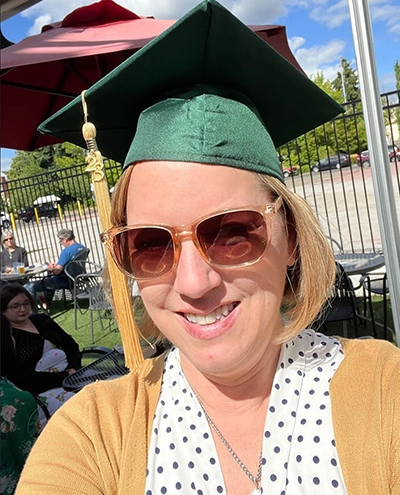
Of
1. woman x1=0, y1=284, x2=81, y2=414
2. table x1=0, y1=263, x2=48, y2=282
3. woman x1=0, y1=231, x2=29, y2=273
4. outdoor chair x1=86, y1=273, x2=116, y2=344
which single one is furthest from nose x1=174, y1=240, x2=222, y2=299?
woman x1=0, y1=231, x2=29, y2=273

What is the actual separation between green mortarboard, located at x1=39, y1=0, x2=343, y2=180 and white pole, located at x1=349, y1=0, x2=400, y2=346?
4.23ft

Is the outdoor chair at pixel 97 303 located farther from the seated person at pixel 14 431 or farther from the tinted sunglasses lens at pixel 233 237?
the tinted sunglasses lens at pixel 233 237

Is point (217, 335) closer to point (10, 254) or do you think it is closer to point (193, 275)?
point (193, 275)

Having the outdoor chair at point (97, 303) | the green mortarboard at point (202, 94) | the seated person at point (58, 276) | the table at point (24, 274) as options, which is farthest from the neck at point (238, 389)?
the table at point (24, 274)

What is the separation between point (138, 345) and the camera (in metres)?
1.29

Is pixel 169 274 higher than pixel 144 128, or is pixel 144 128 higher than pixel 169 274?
pixel 144 128

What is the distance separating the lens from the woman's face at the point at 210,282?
3.11ft

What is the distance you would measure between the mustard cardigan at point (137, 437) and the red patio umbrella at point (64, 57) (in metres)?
2.58

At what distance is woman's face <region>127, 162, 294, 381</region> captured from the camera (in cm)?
95

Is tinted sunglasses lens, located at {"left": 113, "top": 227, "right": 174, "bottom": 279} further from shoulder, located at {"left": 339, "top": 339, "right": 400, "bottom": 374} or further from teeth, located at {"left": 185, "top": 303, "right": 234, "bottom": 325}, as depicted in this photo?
shoulder, located at {"left": 339, "top": 339, "right": 400, "bottom": 374}

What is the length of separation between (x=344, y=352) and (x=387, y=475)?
1.01 feet

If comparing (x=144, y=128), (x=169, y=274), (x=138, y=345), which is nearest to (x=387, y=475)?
(x=169, y=274)

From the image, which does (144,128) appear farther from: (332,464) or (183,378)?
(332,464)

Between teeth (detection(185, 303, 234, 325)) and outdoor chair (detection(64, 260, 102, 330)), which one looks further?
outdoor chair (detection(64, 260, 102, 330))
